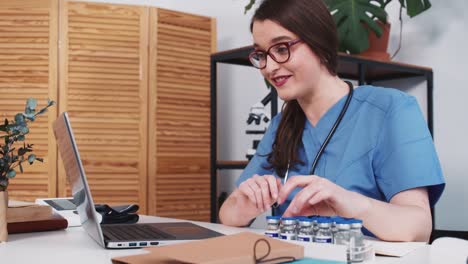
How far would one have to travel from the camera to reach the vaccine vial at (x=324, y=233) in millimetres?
837

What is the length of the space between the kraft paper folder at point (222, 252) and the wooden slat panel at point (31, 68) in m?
2.86

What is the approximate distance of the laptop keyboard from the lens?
0.98 metres

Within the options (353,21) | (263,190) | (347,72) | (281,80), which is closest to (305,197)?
(263,190)

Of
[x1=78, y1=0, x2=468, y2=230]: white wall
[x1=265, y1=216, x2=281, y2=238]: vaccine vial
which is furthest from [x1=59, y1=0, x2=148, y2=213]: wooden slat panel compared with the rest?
[x1=265, y1=216, x2=281, y2=238]: vaccine vial

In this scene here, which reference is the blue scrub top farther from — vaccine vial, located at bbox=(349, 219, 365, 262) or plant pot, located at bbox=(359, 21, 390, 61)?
plant pot, located at bbox=(359, 21, 390, 61)

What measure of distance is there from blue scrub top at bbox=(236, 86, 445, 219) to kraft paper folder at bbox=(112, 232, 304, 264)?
1.85ft

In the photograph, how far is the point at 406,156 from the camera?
4.04ft

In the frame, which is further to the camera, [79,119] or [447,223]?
[79,119]

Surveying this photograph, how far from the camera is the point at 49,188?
3.38 metres

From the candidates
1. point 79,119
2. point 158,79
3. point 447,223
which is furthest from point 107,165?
point 447,223

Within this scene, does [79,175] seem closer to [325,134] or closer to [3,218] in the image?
[3,218]

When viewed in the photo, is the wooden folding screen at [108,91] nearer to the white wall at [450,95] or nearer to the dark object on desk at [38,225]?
the white wall at [450,95]

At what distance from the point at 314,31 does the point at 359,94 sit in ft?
0.65

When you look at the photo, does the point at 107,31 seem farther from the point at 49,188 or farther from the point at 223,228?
the point at 223,228
